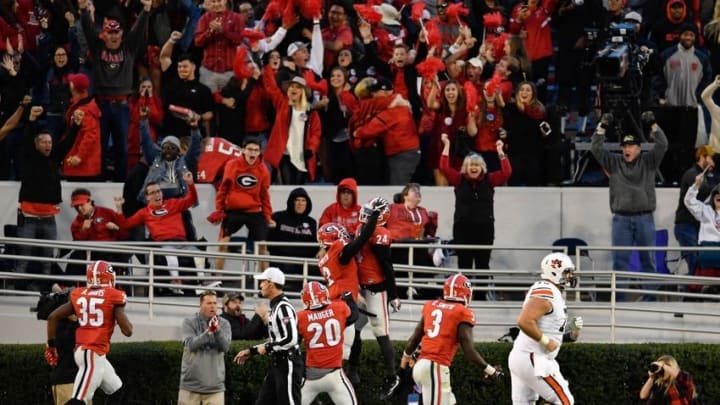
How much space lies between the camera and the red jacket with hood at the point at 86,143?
2419cm

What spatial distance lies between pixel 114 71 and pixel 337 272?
5967mm

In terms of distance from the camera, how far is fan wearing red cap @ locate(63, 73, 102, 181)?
24.1 meters

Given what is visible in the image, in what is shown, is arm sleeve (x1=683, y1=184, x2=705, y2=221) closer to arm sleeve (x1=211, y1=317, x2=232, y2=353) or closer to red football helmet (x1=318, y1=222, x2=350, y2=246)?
red football helmet (x1=318, y1=222, x2=350, y2=246)

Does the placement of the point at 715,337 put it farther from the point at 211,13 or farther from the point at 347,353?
the point at 211,13

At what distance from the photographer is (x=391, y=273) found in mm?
20109

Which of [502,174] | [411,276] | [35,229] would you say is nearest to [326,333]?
[411,276]

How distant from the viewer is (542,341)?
18.1 meters

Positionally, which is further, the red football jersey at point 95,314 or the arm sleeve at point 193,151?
the arm sleeve at point 193,151

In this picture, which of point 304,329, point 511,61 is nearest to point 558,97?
point 511,61

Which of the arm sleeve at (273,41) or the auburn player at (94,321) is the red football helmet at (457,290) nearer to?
the auburn player at (94,321)

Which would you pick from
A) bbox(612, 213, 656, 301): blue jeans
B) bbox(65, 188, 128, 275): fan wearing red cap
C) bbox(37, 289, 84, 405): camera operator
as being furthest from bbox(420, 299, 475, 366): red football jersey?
bbox(65, 188, 128, 275): fan wearing red cap

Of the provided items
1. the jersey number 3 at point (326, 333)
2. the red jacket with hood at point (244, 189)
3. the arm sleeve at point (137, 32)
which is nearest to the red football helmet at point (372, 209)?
the jersey number 3 at point (326, 333)

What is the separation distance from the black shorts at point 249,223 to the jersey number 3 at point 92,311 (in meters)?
3.48

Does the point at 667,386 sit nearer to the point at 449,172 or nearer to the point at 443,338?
the point at 443,338
